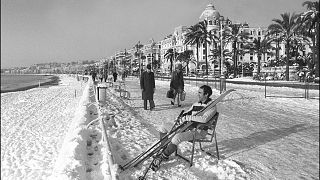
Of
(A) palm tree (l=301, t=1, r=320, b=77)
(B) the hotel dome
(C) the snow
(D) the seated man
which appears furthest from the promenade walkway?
(B) the hotel dome

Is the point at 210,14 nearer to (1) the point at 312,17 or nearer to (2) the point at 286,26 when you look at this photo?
(2) the point at 286,26

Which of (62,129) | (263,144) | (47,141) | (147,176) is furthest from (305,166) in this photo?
(62,129)

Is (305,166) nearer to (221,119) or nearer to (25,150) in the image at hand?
(221,119)

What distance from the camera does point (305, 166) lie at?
4.39 metres

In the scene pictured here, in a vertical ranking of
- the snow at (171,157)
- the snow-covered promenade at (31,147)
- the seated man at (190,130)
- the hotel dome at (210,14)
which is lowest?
the snow-covered promenade at (31,147)

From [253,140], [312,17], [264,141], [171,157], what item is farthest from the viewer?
[312,17]

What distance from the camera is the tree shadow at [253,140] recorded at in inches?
219

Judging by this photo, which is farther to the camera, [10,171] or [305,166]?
[10,171]

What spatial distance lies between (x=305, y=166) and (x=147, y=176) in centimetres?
217

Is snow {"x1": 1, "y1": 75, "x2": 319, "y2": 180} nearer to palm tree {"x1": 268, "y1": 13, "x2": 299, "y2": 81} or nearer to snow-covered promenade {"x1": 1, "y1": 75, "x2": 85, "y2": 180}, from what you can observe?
snow-covered promenade {"x1": 1, "y1": 75, "x2": 85, "y2": 180}

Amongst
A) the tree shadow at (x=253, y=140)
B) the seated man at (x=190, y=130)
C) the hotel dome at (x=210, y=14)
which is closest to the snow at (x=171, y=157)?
the tree shadow at (x=253, y=140)

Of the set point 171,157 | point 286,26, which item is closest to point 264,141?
point 171,157

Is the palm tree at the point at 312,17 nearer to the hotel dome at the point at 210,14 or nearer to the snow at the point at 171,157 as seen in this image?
the snow at the point at 171,157

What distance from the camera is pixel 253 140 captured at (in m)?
6.28
